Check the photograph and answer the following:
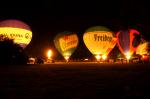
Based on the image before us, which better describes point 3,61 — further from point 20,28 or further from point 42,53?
point 42,53

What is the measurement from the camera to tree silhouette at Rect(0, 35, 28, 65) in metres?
31.5

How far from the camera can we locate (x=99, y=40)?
160 ft

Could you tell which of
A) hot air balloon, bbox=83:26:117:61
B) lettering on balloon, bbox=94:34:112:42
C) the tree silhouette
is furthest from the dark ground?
lettering on balloon, bbox=94:34:112:42

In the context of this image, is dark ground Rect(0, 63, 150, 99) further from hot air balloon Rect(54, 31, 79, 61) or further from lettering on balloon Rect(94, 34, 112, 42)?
hot air balloon Rect(54, 31, 79, 61)

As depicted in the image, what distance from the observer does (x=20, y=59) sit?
33.9 metres

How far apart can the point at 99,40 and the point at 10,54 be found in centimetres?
1995

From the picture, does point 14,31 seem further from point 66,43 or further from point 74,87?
point 74,87

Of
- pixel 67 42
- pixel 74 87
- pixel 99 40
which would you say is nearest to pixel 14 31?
pixel 99 40

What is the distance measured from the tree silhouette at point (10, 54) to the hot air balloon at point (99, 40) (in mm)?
16889

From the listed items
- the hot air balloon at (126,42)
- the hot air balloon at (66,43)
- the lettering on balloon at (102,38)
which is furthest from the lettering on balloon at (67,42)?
the hot air balloon at (126,42)

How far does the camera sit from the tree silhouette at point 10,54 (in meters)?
31.5

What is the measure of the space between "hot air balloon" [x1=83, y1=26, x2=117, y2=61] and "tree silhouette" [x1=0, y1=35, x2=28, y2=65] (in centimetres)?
1689

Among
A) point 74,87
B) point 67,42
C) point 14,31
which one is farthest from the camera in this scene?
point 67,42

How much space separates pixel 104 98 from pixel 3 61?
83.6ft
